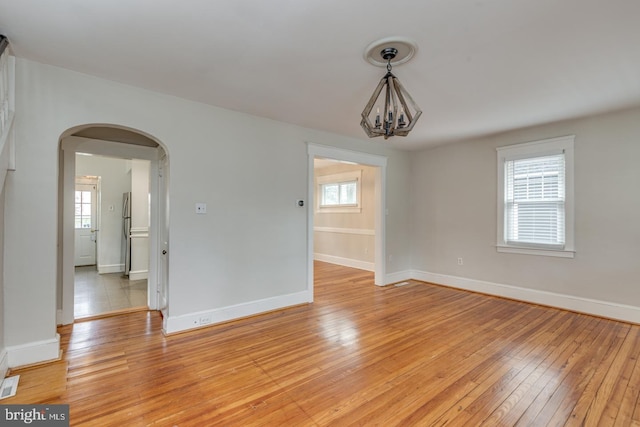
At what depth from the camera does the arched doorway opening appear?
3357 mm

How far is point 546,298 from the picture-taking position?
4.20 m

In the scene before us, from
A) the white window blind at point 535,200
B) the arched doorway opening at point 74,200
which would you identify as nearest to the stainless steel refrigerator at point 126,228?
the arched doorway opening at point 74,200

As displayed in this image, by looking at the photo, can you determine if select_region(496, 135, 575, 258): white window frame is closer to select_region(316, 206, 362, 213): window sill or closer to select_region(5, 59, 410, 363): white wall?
select_region(5, 59, 410, 363): white wall

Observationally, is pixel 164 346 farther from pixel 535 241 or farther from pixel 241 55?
pixel 535 241

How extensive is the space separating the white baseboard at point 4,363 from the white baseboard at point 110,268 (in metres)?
4.50

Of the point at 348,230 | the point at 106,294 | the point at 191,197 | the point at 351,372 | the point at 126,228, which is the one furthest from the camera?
the point at 348,230

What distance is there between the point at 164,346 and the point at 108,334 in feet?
2.57

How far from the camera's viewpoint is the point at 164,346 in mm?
2887

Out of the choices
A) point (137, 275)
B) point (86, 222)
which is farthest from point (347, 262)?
point (86, 222)

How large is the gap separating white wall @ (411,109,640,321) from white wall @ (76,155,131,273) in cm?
638

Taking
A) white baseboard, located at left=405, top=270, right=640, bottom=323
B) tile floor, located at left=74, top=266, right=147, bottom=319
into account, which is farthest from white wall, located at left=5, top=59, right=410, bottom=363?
white baseboard, located at left=405, top=270, right=640, bottom=323

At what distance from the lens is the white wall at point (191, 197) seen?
97.3 inches

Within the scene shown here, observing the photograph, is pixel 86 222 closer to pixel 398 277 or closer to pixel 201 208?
pixel 201 208

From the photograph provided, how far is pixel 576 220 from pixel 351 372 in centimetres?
367
